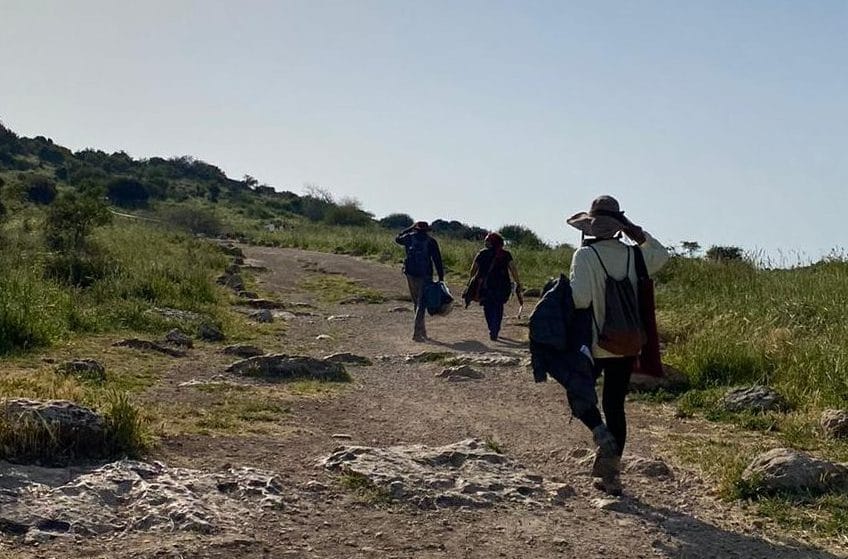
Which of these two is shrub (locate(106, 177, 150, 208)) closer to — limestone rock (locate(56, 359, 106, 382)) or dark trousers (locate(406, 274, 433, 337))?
dark trousers (locate(406, 274, 433, 337))

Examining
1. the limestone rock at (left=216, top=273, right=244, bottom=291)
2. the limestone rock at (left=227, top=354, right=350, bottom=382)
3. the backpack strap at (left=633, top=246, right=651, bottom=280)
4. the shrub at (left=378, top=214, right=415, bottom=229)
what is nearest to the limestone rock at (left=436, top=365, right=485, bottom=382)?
the limestone rock at (left=227, top=354, right=350, bottom=382)

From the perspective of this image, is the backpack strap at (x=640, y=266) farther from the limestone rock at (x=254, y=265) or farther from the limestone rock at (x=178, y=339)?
the limestone rock at (x=254, y=265)

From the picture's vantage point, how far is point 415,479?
5.21 m

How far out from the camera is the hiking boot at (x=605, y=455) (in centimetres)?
523

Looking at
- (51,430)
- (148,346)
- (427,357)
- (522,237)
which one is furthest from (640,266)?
(522,237)

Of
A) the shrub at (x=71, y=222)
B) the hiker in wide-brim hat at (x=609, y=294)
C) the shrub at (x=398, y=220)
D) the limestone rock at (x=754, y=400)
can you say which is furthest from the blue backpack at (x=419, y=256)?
the shrub at (x=398, y=220)

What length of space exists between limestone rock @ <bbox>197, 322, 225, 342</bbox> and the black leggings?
7272 mm

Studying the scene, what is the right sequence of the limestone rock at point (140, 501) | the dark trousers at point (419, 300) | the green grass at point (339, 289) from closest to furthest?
1. the limestone rock at point (140, 501)
2. the dark trousers at point (419, 300)
3. the green grass at point (339, 289)

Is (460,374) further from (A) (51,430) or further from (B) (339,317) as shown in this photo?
(B) (339,317)

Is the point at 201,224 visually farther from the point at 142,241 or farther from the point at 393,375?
the point at 393,375

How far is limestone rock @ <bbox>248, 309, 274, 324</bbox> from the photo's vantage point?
14562 millimetres

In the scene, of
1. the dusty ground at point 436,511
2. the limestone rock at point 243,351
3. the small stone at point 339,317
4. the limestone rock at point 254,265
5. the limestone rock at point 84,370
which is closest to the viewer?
the dusty ground at point 436,511

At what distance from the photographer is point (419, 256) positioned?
13.1 meters

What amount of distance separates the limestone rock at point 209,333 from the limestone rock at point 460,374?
3542 mm
